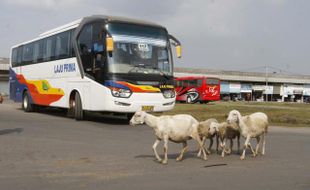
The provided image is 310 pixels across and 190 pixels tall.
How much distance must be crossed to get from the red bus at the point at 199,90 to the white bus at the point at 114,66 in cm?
3061

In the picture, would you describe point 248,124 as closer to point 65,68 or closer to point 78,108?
point 78,108

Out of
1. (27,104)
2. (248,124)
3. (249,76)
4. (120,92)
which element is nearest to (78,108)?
(120,92)

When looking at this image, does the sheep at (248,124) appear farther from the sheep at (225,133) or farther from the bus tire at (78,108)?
the bus tire at (78,108)

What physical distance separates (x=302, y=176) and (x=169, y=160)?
9.41 feet

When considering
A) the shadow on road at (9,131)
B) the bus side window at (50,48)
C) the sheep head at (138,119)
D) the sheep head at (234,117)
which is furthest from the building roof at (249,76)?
the sheep head at (138,119)

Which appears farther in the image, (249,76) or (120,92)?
(249,76)

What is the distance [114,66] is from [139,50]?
1.25 m

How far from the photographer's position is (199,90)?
49812mm

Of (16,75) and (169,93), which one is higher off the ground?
(16,75)

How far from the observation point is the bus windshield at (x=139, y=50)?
1686 cm

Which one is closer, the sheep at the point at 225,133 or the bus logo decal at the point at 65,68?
the sheep at the point at 225,133

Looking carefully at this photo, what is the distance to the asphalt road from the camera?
698 cm

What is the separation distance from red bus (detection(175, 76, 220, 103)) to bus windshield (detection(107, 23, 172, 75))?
3190 centimetres

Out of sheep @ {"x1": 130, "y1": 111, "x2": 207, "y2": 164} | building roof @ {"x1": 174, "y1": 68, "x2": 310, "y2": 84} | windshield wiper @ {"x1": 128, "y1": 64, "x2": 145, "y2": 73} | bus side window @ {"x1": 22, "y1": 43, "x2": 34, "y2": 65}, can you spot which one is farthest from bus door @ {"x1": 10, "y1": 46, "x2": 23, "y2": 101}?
building roof @ {"x1": 174, "y1": 68, "x2": 310, "y2": 84}
